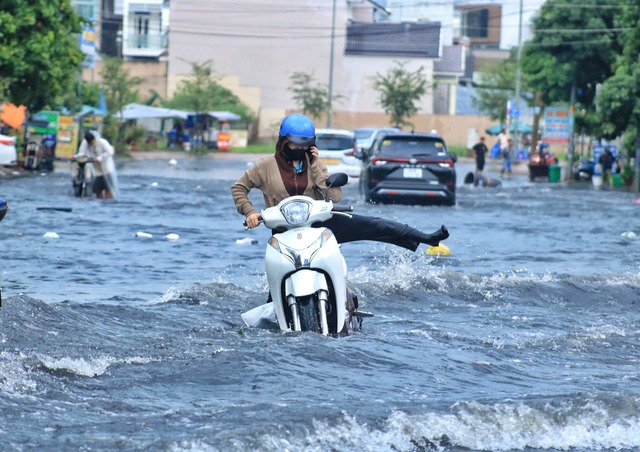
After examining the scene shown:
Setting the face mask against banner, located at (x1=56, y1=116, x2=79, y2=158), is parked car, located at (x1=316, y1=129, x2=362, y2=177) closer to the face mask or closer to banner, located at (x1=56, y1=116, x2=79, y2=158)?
Result: banner, located at (x1=56, y1=116, x2=79, y2=158)

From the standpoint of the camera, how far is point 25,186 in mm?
30109

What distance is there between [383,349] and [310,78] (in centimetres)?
7160

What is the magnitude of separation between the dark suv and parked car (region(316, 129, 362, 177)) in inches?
344

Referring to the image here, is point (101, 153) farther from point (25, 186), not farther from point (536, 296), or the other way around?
point (536, 296)

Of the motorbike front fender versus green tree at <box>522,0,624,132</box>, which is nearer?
the motorbike front fender

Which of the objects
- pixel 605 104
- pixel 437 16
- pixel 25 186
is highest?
pixel 437 16

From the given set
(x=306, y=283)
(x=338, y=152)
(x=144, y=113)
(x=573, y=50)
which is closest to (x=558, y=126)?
(x=573, y=50)

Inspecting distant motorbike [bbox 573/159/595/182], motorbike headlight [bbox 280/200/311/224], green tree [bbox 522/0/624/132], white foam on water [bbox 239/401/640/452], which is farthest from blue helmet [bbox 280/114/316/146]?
distant motorbike [bbox 573/159/595/182]

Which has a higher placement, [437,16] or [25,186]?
[437,16]

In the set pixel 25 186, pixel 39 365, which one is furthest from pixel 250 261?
pixel 25 186

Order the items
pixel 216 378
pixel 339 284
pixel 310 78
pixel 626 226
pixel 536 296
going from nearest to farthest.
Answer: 1. pixel 216 378
2. pixel 339 284
3. pixel 536 296
4. pixel 626 226
5. pixel 310 78

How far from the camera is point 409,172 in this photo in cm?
2569

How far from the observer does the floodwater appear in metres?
5.98

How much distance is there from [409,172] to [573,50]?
2118 centimetres
